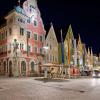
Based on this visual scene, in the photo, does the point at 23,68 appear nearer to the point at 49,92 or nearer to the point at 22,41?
the point at 22,41

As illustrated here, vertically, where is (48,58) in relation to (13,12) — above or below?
below

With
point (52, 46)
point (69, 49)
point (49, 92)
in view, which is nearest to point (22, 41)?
point (69, 49)

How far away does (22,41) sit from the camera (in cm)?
4847

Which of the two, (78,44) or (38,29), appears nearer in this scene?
(38,29)

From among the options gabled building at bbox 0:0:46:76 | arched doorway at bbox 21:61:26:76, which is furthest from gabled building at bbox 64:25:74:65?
arched doorway at bbox 21:61:26:76

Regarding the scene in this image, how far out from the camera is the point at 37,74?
50.8m

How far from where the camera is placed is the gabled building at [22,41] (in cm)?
4694

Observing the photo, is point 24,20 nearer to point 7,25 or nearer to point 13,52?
point 7,25

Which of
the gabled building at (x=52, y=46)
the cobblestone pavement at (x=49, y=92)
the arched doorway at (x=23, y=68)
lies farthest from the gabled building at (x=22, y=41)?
the cobblestone pavement at (x=49, y=92)

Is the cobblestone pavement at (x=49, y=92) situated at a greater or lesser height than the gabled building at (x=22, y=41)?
lesser

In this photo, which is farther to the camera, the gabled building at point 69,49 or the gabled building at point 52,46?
the gabled building at point 52,46

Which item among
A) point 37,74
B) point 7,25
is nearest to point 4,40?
point 7,25

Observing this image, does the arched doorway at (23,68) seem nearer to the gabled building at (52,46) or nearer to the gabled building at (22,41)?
the gabled building at (22,41)

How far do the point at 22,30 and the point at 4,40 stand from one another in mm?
5111
